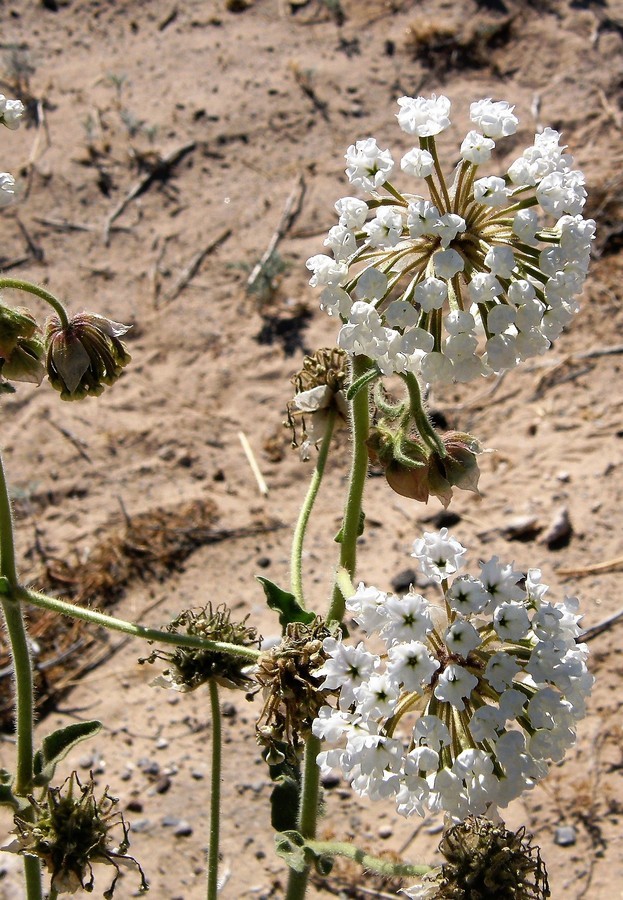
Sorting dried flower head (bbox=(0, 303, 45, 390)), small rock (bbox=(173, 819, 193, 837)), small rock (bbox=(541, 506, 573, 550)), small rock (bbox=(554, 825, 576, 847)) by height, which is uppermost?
small rock (bbox=(541, 506, 573, 550))

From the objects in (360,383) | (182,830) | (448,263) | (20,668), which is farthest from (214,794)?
(448,263)

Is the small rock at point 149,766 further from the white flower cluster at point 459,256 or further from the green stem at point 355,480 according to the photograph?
the white flower cluster at point 459,256

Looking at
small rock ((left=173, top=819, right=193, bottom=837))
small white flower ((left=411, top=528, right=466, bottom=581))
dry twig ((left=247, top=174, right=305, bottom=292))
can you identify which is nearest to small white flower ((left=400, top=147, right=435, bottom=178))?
small white flower ((left=411, top=528, right=466, bottom=581))

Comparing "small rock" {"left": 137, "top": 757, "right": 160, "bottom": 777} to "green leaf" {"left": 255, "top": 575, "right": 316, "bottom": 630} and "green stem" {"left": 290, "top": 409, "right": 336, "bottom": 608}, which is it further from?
"green leaf" {"left": 255, "top": 575, "right": 316, "bottom": 630}

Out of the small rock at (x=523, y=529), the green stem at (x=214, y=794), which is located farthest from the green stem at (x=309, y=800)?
the small rock at (x=523, y=529)

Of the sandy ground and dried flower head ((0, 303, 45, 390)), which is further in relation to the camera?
the sandy ground
